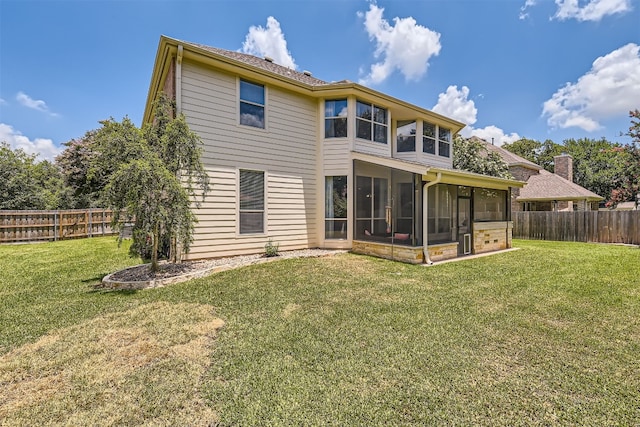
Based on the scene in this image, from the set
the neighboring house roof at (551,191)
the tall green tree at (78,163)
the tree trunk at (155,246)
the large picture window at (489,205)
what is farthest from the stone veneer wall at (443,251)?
the tall green tree at (78,163)

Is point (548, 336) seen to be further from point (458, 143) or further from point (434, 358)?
point (458, 143)

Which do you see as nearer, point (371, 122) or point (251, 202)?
point (251, 202)

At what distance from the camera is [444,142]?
530 inches

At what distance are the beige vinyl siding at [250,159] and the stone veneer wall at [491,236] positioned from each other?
18.8 ft

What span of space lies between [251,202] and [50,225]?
1074 centimetres

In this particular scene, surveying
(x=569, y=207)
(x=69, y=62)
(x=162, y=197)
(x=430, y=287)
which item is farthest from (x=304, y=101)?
(x=569, y=207)

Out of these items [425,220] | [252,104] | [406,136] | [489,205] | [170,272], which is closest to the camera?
[170,272]

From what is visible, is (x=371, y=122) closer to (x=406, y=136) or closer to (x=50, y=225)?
(x=406, y=136)

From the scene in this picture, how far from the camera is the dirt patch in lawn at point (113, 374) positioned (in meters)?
2.35

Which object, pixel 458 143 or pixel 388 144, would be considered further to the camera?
pixel 458 143

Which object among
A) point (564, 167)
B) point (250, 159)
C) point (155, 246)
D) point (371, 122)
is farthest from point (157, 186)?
point (564, 167)

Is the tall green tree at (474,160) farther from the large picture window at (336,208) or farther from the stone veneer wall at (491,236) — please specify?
the large picture window at (336,208)

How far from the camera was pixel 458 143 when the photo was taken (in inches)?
706

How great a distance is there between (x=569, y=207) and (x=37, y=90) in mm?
34069
